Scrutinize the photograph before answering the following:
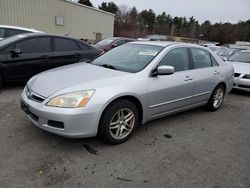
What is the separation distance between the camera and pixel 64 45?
6660 millimetres

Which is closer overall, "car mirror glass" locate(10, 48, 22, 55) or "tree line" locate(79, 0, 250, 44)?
"car mirror glass" locate(10, 48, 22, 55)

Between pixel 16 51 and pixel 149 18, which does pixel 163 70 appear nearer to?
pixel 16 51

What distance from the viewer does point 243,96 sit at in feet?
24.5

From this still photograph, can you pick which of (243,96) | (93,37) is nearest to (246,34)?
(93,37)

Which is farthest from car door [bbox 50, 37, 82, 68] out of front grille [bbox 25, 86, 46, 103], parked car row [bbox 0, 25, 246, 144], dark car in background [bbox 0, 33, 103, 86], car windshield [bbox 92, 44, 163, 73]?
front grille [bbox 25, 86, 46, 103]

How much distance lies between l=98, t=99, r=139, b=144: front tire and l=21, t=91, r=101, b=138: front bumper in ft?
0.46

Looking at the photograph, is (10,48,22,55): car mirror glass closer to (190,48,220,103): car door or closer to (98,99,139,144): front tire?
(98,99,139,144): front tire

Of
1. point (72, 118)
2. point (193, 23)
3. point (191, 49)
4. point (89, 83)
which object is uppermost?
point (193, 23)

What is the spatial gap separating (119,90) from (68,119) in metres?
0.79

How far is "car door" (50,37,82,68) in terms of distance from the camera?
645cm

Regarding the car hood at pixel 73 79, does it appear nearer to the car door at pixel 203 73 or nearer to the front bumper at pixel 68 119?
the front bumper at pixel 68 119

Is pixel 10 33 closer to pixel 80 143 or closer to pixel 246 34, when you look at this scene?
pixel 80 143

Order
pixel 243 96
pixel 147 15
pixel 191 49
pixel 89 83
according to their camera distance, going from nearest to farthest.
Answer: pixel 89 83 < pixel 191 49 < pixel 243 96 < pixel 147 15

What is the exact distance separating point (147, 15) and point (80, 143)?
7415cm
